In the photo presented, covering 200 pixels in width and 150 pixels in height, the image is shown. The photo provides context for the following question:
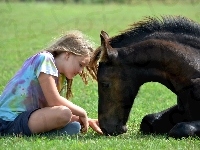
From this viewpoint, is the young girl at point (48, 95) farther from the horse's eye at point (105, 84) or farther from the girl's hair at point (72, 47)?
the horse's eye at point (105, 84)

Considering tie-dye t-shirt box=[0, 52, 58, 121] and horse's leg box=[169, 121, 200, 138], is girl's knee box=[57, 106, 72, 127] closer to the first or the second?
tie-dye t-shirt box=[0, 52, 58, 121]

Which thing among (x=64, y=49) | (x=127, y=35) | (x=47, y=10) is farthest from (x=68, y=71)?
(x=47, y=10)

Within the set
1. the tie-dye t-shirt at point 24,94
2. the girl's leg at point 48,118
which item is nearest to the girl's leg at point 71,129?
the girl's leg at point 48,118

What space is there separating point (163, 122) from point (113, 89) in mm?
1037

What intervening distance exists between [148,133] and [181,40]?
1.28m

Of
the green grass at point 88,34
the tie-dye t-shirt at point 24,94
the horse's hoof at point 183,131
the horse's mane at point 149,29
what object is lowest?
the green grass at point 88,34

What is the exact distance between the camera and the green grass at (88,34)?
711 cm

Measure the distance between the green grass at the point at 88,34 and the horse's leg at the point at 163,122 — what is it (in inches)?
6.7

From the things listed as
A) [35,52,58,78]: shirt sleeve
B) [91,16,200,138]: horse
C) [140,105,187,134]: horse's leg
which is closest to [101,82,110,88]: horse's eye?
[91,16,200,138]: horse

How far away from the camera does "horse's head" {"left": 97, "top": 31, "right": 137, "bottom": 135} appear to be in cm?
785

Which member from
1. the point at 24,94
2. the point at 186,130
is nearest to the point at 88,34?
the point at 24,94

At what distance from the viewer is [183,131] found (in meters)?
7.49

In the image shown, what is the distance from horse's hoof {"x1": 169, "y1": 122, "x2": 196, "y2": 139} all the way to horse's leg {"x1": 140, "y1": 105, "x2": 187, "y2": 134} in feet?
2.37

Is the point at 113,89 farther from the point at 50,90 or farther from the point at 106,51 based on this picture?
the point at 50,90
